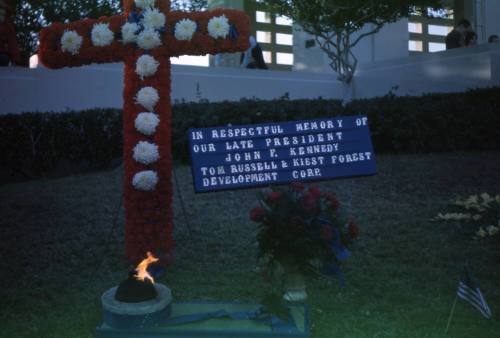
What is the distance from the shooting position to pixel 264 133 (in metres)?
6.80

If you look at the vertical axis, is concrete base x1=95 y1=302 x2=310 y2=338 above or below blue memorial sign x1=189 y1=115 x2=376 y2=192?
below

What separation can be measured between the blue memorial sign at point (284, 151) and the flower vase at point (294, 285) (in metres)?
1.81

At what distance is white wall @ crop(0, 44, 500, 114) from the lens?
1277 cm

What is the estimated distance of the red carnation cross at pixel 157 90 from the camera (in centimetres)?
566

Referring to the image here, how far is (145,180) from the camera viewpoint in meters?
5.57

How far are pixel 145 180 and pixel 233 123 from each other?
5.48 meters

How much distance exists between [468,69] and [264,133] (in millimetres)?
9251

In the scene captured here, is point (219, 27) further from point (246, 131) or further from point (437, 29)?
point (437, 29)

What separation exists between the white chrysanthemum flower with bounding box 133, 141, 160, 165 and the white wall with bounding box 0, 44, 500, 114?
748cm

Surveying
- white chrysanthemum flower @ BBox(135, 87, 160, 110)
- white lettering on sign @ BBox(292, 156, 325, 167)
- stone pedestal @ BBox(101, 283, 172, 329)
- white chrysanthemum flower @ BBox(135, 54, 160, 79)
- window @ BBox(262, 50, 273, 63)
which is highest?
window @ BBox(262, 50, 273, 63)

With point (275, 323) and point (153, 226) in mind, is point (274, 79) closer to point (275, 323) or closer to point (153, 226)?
point (153, 226)

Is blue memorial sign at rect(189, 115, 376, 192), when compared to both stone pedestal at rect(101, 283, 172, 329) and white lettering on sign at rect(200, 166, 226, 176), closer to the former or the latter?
white lettering on sign at rect(200, 166, 226, 176)

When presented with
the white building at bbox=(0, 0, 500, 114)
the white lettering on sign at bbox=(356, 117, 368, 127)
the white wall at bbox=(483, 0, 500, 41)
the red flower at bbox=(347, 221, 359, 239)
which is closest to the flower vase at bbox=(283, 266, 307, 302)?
the red flower at bbox=(347, 221, 359, 239)

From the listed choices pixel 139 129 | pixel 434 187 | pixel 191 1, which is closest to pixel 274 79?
pixel 191 1
